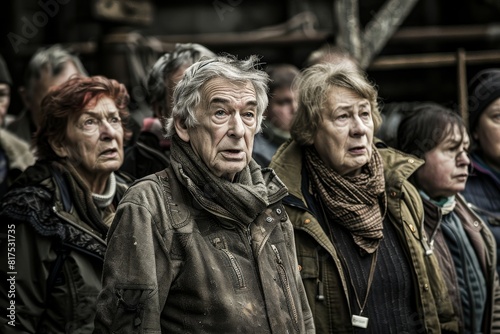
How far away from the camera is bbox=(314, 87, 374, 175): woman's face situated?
4168 millimetres

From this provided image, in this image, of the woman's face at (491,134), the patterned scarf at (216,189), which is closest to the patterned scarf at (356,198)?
the patterned scarf at (216,189)

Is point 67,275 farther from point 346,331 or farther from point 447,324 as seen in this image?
point 447,324

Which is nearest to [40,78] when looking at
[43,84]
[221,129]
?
[43,84]

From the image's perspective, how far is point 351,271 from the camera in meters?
4.02

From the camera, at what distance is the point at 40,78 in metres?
5.97

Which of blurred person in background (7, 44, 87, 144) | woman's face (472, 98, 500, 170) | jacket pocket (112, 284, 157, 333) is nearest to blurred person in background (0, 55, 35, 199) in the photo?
blurred person in background (7, 44, 87, 144)

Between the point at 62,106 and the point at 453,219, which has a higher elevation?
the point at 62,106

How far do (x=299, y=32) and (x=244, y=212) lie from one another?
19.0ft

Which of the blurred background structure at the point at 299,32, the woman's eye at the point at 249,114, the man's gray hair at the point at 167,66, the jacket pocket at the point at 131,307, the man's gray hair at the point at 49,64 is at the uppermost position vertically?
the blurred background structure at the point at 299,32

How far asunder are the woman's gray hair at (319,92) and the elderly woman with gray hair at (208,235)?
26.6 inches

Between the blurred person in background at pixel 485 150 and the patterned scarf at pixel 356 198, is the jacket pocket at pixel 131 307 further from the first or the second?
the blurred person in background at pixel 485 150

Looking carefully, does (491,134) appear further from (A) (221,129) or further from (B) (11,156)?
(B) (11,156)

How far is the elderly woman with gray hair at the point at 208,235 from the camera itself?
10.3 ft

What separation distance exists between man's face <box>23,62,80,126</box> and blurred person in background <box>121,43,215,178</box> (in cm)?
132
